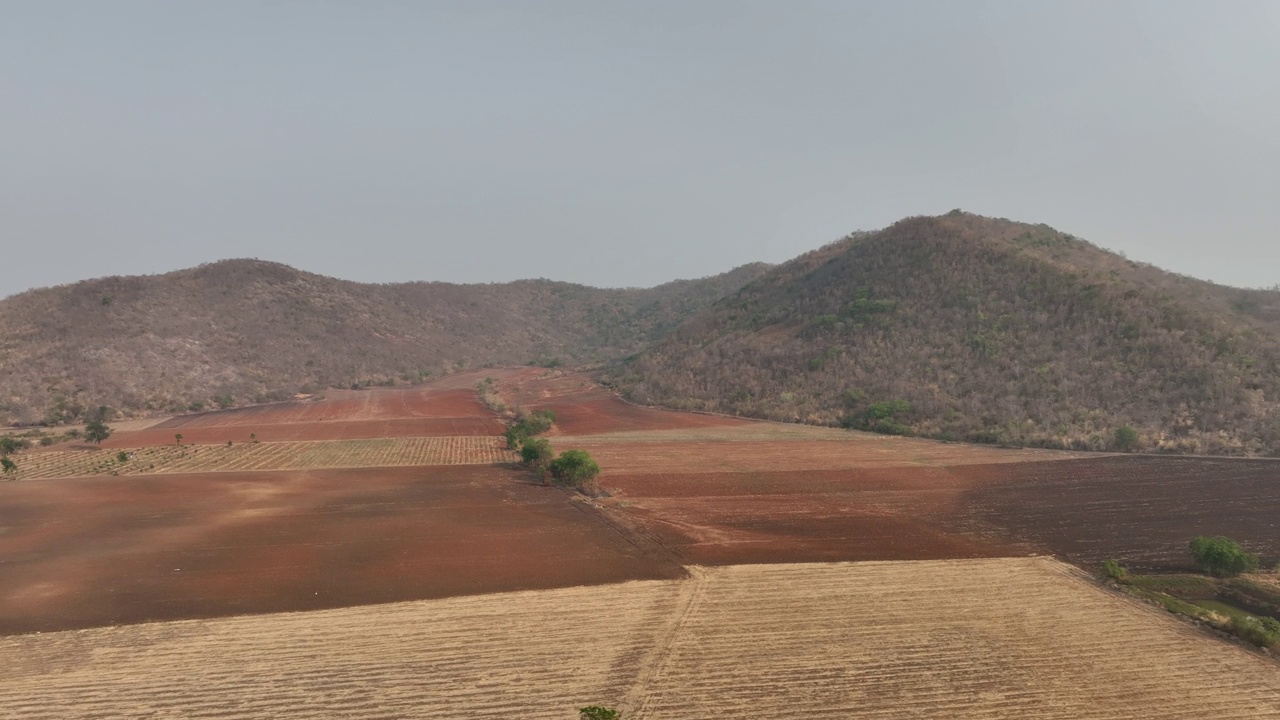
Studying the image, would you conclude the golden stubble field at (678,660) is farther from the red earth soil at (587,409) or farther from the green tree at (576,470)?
the red earth soil at (587,409)

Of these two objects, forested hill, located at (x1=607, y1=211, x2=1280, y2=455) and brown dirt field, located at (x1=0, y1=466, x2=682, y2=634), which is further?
forested hill, located at (x1=607, y1=211, x2=1280, y2=455)

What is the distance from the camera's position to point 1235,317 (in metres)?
53.6

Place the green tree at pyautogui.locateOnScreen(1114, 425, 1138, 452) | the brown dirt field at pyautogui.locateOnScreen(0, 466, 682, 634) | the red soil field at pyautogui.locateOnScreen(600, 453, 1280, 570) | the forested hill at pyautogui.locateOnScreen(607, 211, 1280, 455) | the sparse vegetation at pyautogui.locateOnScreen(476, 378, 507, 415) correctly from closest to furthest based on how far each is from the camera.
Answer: the brown dirt field at pyautogui.locateOnScreen(0, 466, 682, 634)
the red soil field at pyautogui.locateOnScreen(600, 453, 1280, 570)
the green tree at pyautogui.locateOnScreen(1114, 425, 1138, 452)
the forested hill at pyautogui.locateOnScreen(607, 211, 1280, 455)
the sparse vegetation at pyautogui.locateOnScreen(476, 378, 507, 415)

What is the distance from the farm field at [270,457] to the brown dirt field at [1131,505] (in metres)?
26.6

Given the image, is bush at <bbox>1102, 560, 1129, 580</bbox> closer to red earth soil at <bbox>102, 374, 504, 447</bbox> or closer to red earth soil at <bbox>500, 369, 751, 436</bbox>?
red earth soil at <bbox>500, 369, 751, 436</bbox>

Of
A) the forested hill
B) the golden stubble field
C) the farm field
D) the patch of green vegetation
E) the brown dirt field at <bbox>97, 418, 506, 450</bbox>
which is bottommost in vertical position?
the golden stubble field

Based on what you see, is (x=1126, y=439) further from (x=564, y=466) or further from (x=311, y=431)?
(x=311, y=431)

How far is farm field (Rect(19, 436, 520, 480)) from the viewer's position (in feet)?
123

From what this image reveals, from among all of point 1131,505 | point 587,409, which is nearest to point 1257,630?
point 1131,505

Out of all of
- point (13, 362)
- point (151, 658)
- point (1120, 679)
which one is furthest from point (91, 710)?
point (13, 362)

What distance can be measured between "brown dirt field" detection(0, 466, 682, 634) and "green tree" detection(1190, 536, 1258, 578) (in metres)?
16.1

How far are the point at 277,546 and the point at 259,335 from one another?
7535 cm

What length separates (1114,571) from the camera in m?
20.0

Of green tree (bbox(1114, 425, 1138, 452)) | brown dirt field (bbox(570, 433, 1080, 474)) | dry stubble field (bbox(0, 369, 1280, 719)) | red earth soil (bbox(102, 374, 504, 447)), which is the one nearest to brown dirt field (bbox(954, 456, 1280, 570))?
dry stubble field (bbox(0, 369, 1280, 719))
